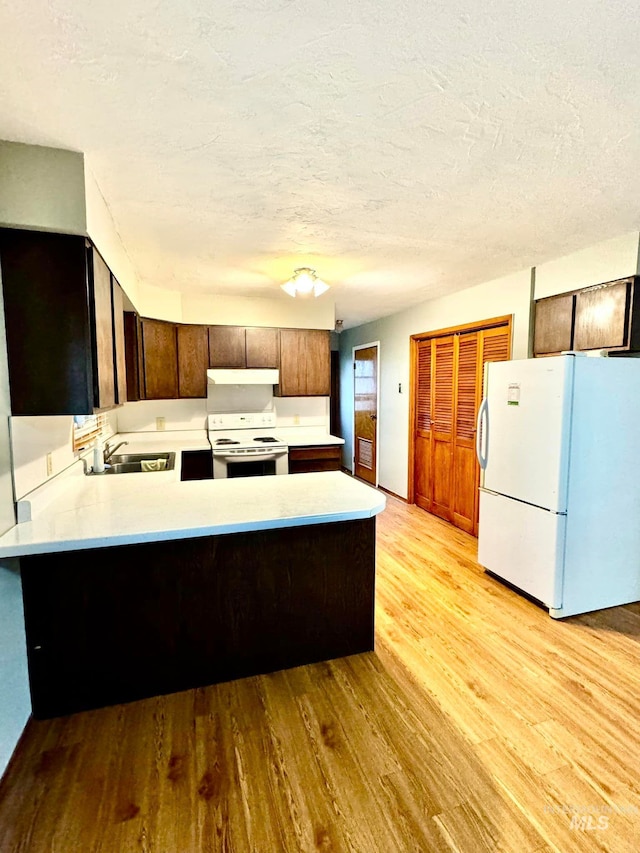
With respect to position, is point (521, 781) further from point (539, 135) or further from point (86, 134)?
point (86, 134)

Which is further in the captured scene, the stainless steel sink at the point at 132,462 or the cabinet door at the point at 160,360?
the cabinet door at the point at 160,360

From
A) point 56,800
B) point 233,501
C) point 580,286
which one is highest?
point 580,286

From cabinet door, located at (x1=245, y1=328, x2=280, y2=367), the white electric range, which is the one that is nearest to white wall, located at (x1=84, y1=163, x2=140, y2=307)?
cabinet door, located at (x1=245, y1=328, x2=280, y2=367)

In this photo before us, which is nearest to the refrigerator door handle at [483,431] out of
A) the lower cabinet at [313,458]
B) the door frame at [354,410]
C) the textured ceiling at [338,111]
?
the textured ceiling at [338,111]

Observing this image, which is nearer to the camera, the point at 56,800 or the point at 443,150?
the point at 56,800

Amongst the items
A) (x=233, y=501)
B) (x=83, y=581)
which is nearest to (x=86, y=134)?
(x=233, y=501)

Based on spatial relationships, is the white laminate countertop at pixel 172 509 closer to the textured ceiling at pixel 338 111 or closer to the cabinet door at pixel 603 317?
the textured ceiling at pixel 338 111

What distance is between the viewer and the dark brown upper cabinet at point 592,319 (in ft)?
8.66

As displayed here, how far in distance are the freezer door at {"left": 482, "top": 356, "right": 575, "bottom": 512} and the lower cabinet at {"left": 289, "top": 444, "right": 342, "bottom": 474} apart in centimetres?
156

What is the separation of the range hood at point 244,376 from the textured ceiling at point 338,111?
1743 mm

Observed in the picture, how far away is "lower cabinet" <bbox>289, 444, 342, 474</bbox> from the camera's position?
163 inches

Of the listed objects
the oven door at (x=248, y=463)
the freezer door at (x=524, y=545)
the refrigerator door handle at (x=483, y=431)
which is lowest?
the freezer door at (x=524, y=545)

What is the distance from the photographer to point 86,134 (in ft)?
4.98

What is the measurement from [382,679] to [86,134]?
2669 millimetres
